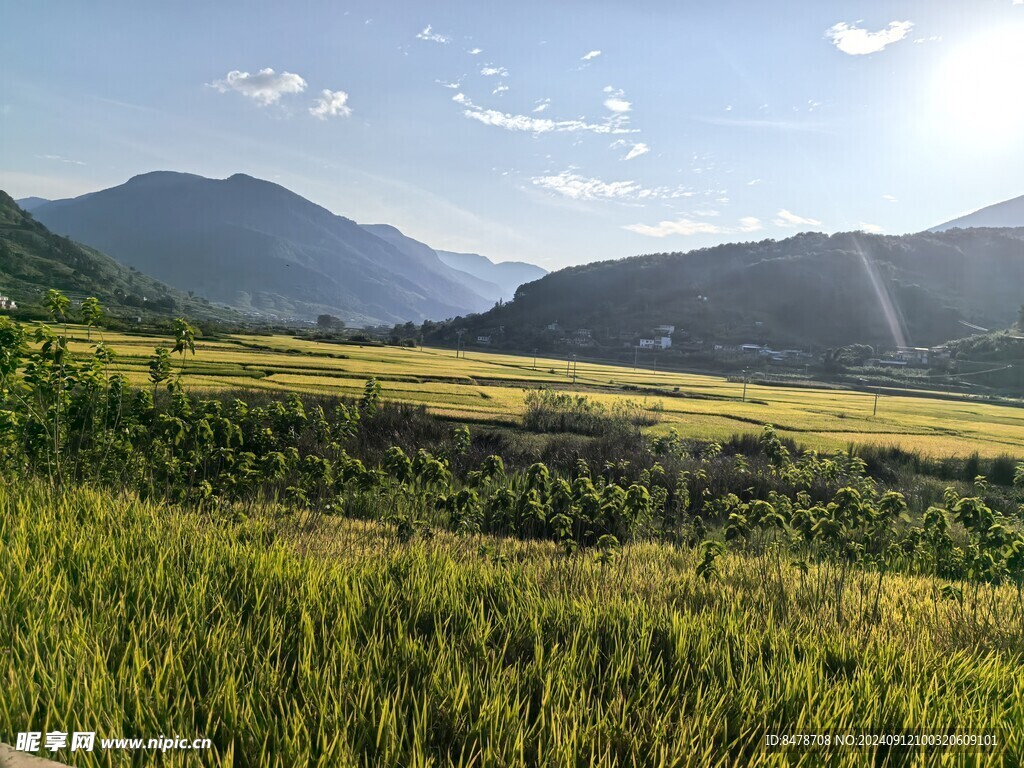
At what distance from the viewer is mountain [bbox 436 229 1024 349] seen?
4407 inches

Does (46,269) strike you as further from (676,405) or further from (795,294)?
(795,294)

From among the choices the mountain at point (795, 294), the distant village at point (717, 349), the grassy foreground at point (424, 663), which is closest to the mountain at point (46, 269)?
the mountain at point (795, 294)

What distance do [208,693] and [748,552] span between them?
7732 millimetres

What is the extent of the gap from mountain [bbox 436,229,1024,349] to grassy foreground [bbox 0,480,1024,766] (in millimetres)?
98057

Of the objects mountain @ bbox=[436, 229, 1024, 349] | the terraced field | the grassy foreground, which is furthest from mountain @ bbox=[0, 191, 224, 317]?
the grassy foreground

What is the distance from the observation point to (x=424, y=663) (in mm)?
3059

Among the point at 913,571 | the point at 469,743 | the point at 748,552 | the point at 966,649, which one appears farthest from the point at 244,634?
the point at 913,571

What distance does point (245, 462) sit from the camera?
315 inches

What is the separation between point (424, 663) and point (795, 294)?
13930cm

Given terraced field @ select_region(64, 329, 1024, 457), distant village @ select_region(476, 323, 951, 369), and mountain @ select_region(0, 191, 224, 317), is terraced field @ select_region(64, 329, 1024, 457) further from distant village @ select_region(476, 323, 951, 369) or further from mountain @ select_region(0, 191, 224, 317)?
mountain @ select_region(0, 191, 224, 317)

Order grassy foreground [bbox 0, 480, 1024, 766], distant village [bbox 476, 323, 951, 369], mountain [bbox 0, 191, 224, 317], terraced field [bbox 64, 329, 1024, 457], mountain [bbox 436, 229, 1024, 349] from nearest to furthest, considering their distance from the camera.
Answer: grassy foreground [bbox 0, 480, 1024, 766], terraced field [bbox 64, 329, 1024, 457], distant village [bbox 476, 323, 951, 369], mountain [bbox 0, 191, 224, 317], mountain [bbox 436, 229, 1024, 349]

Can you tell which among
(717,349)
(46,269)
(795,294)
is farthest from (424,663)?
(795,294)

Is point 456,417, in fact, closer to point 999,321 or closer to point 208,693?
point 208,693

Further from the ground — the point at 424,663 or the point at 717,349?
the point at 717,349
